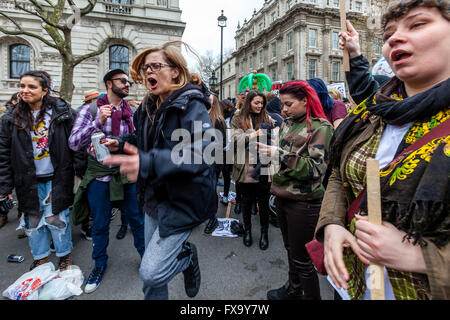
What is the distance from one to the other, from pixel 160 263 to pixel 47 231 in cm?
216

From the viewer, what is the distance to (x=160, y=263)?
1.75 metres

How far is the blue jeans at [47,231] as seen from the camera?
2.89 meters

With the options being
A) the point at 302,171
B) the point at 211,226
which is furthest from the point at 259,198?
the point at 302,171

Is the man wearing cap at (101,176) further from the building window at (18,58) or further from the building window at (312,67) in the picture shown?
the building window at (312,67)

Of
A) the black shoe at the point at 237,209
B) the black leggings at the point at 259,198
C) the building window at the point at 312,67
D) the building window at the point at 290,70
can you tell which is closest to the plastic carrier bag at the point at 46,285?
the black leggings at the point at 259,198

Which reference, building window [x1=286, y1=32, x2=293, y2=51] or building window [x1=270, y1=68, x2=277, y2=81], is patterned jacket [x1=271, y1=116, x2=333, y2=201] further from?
building window [x1=270, y1=68, x2=277, y2=81]

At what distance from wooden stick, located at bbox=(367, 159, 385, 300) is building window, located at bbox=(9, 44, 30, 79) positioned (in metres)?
21.7

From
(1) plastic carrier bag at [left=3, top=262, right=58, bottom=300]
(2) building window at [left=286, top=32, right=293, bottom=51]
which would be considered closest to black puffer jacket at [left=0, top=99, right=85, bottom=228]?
(1) plastic carrier bag at [left=3, top=262, right=58, bottom=300]

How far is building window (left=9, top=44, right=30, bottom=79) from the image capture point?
1608 centimetres

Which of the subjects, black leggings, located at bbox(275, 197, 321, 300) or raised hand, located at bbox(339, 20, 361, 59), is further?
black leggings, located at bbox(275, 197, 321, 300)

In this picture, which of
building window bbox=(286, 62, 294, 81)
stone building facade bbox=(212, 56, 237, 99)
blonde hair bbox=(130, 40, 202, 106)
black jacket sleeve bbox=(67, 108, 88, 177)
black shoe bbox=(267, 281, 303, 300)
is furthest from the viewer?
stone building facade bbox=(212, 56, 237, 99)

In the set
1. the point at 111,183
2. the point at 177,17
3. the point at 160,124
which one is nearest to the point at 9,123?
the point at 111,183

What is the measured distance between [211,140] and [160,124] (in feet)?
1.34

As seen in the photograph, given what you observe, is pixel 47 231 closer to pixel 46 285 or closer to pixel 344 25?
pixel 46 285
